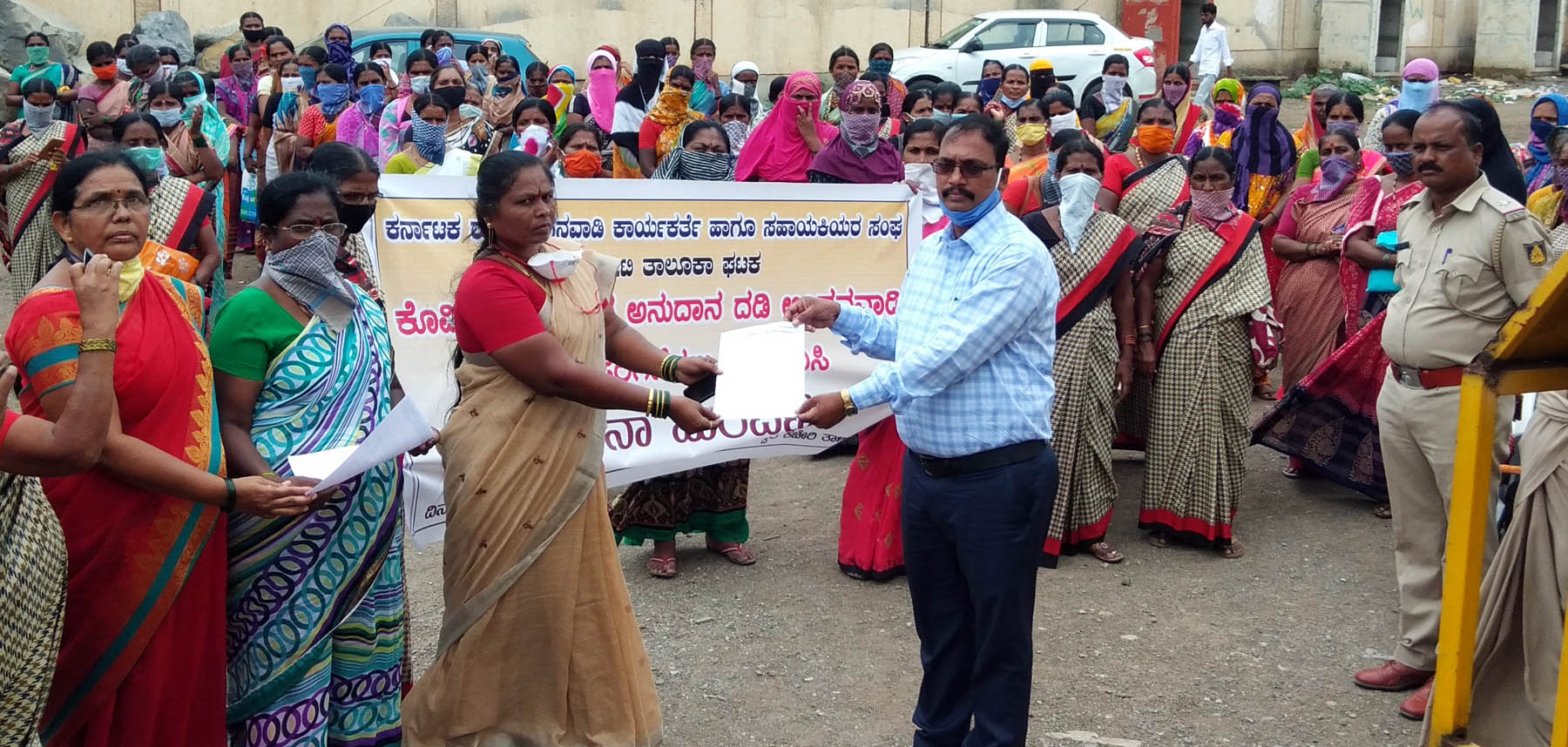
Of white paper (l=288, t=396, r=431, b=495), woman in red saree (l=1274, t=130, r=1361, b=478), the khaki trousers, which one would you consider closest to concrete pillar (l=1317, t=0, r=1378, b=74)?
woman in red saree (l=1274, t=130, r=1361, b=478)

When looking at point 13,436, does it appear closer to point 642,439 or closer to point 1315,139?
point 642,439

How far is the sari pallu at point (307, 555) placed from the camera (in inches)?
139

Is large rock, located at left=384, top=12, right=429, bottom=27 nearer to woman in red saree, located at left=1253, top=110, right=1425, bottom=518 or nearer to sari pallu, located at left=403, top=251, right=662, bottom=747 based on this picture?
woman in red saree, located at left=1253, top=110, right=1425, bottom=518

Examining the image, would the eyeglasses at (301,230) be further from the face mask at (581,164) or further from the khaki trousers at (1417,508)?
the face mask at (581,164)

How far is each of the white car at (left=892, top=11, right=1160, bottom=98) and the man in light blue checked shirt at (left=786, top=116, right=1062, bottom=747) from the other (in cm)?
1491

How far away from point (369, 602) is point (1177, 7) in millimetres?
21674

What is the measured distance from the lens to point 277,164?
11.0 meters

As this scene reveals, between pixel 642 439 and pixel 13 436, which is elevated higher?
pixel 13 436

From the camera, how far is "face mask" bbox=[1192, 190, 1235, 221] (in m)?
6.18

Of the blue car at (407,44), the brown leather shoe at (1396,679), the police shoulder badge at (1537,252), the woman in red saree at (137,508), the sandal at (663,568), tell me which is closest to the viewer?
the woman in red saree at (137,508)

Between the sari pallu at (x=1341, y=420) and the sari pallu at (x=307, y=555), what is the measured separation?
15.0 feet

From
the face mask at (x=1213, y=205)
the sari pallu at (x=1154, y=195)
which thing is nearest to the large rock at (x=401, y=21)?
the sari pallu at (x=1154, y=195)

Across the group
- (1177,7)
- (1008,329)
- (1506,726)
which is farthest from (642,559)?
(1177,7)

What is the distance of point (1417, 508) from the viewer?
4.68 m
